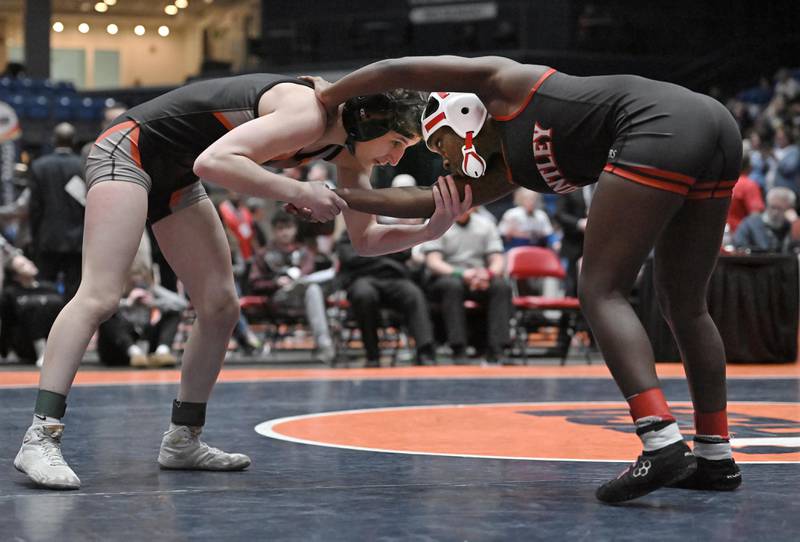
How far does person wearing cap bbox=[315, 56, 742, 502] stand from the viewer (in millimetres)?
2709

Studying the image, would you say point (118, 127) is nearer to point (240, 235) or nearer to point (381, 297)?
point (381, 297)

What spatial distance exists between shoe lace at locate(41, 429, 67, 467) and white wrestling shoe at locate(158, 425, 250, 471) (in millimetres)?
390

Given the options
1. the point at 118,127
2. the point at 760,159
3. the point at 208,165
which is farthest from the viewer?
the point at 760,159

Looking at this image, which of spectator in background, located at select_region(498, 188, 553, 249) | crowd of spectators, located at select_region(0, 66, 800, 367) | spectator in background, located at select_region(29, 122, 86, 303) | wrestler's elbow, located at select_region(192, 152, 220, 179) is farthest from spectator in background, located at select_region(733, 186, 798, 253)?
wrestler's elbow, located at select_region(192, 152, 220, 179)

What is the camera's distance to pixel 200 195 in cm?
343

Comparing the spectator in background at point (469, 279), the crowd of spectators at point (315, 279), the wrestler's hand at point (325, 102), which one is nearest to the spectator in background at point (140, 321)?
the crowd of spectators at point (315, 279)

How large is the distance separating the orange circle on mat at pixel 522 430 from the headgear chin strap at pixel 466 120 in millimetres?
1048

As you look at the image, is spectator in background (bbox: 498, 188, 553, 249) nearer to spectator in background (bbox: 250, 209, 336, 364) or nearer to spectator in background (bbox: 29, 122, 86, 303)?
spectator in background (bbox: 250, 209, 336, 364)

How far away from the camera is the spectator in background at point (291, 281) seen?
→ 8.72 m

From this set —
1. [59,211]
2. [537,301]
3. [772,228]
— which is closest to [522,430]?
[537,301]

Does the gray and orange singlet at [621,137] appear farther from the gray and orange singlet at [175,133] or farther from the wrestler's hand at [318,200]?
the gray and orange singlet at [175,133]

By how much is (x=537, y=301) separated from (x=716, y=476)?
5.80 meters

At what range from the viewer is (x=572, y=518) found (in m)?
2.50

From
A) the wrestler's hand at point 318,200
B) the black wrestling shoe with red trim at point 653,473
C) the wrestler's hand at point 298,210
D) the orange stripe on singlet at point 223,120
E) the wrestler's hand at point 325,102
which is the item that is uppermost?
the wrestler's hand at point 325,102
